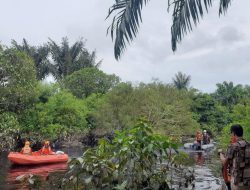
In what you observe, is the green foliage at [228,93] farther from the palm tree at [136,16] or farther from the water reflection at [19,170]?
the palm tree at [136,16]

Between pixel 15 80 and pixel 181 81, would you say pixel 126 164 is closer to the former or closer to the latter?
pixel 15 80

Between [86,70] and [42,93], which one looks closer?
[42,93]

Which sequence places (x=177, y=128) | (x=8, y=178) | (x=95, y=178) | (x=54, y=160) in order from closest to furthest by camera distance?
(x=95, y=178) → (x=8, y=178) → (x=54, y=160) → (x=177, y=128)

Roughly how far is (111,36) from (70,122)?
97.2ft

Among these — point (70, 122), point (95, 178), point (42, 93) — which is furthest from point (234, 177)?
point (42, 93)

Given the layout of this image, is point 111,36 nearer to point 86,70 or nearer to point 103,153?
point 103,153

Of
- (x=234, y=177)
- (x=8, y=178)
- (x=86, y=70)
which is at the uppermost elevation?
(x=86, y=70)

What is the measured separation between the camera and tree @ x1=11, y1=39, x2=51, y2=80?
148 feet

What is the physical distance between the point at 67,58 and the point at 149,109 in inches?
680

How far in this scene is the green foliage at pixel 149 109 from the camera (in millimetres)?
32875

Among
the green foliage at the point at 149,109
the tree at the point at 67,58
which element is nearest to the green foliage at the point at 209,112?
the green foliage at the point at 149,109

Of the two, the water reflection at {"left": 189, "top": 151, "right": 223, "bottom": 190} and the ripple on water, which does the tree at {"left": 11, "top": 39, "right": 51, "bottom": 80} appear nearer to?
the water reflection at {"left": 189, "top": 151, "right": 223, "bottom": 190}

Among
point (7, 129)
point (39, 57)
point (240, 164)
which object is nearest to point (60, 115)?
point (7, 129)

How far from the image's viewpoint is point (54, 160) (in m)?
21.4
